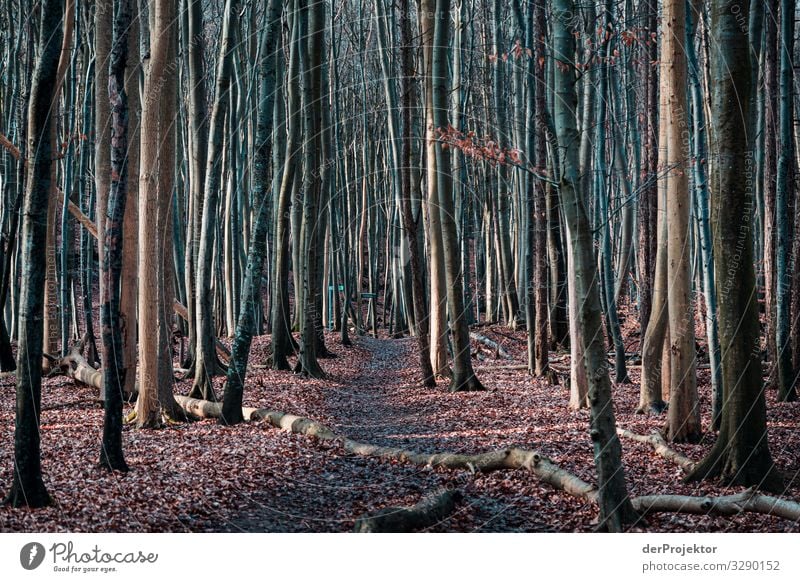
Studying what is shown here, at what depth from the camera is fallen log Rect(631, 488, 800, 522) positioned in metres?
6.34

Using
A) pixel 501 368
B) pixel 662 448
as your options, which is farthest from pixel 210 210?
pixel 501 368

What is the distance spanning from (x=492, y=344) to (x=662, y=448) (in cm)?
1413

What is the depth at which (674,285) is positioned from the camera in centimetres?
999

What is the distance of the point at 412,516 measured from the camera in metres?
6.79

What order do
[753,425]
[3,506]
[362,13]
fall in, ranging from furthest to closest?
[362,13], [753,425], [3,506]

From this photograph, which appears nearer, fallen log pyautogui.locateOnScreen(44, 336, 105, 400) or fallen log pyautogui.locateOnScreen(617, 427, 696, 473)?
fallen log pyautogui.locateOnScreen(617, 427, 696, 473)

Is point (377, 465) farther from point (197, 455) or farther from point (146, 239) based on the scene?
point (146, 239)

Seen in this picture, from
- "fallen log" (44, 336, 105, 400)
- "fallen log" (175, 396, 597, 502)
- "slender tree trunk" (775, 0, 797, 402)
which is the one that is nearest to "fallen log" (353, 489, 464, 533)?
"fallen log" (175, 396, 597, 502)

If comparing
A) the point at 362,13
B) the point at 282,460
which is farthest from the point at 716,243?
the point at 362,13

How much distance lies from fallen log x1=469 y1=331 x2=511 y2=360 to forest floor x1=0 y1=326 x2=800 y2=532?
675 cm

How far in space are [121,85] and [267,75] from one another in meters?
3.83

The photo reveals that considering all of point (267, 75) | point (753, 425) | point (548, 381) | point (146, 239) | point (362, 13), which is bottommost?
point (548, 381)

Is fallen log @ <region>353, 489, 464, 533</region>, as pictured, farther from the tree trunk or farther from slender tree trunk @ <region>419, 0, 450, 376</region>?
slender tree trunk @ <region>419, 0, 450, 376</region>

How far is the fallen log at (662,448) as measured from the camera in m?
8.38
